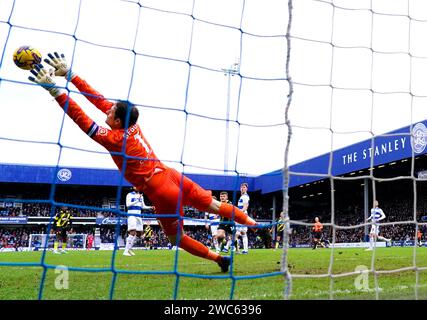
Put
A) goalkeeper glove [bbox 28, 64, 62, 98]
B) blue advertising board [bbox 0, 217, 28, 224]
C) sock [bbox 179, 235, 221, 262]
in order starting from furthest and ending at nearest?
blue advertising board [bbox 0, 217, 28, 224] < sock [bbox 179, 235, 221, 262] < goalkeeper glove [bbox 28, 64, 62, 98]

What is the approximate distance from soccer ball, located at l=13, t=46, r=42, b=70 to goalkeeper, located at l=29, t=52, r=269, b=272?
12cm

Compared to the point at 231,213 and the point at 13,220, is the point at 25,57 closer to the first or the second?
the point at 231,213

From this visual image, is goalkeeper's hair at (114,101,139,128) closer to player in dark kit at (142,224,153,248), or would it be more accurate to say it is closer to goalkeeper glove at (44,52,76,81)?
goalkeeper glove at (44,52,76,81)

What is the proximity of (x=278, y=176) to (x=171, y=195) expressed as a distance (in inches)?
887

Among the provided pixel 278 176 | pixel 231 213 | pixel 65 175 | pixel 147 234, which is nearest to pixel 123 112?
pixel 231 213

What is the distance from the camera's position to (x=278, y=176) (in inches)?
Result: 1065

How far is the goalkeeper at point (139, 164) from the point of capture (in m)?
4.48

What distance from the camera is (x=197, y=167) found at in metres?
4.23

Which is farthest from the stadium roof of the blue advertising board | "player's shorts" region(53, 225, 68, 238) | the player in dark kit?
"player's shorts" region(53, 225, 68, 238)

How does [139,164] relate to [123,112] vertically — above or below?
below

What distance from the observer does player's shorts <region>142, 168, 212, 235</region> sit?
194 inches

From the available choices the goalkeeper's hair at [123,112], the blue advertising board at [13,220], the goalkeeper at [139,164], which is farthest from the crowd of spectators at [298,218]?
the goalkeeper's hair at [123,112]

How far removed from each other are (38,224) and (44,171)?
4191mm
